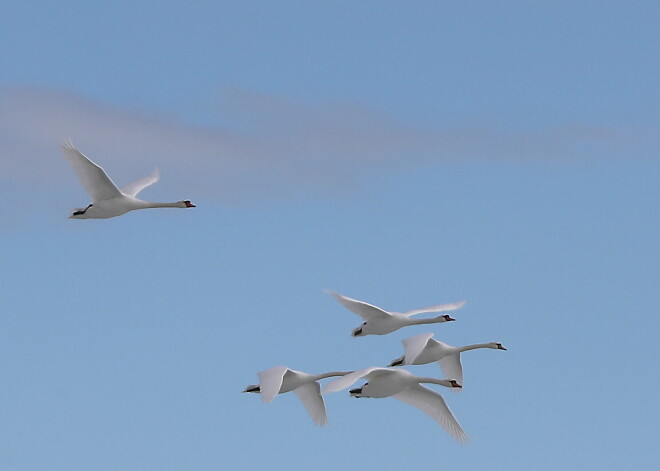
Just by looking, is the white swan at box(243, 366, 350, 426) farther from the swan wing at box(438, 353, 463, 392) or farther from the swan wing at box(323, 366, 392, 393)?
the swan wing at box(438, 353, 463, 392)

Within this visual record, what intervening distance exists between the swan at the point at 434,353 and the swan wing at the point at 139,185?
12834 mm

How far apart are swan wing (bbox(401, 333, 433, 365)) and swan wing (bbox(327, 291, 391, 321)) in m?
2.09

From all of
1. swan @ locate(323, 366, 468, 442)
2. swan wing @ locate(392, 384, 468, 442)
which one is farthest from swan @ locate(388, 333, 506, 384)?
swan wing @ locate(392, 384, 468, 442)

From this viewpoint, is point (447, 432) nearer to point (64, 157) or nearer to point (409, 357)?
point (409, 357)

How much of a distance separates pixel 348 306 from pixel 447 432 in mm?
5220

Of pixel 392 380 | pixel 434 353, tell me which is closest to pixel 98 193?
pixel 392 380

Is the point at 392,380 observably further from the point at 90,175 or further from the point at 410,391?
the point at 90,175

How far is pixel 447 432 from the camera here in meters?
48.0

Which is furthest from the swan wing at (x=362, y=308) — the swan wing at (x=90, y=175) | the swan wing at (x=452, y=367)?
the swan wing at (x=90, y=175)

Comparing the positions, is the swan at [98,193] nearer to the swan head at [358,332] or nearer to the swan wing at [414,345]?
the swan head at [358,332]

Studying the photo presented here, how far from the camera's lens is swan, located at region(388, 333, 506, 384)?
44.2m

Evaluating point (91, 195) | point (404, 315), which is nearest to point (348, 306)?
point (404, 315)

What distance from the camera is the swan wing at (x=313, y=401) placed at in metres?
48.2

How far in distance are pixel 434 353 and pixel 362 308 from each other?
2.92 m
